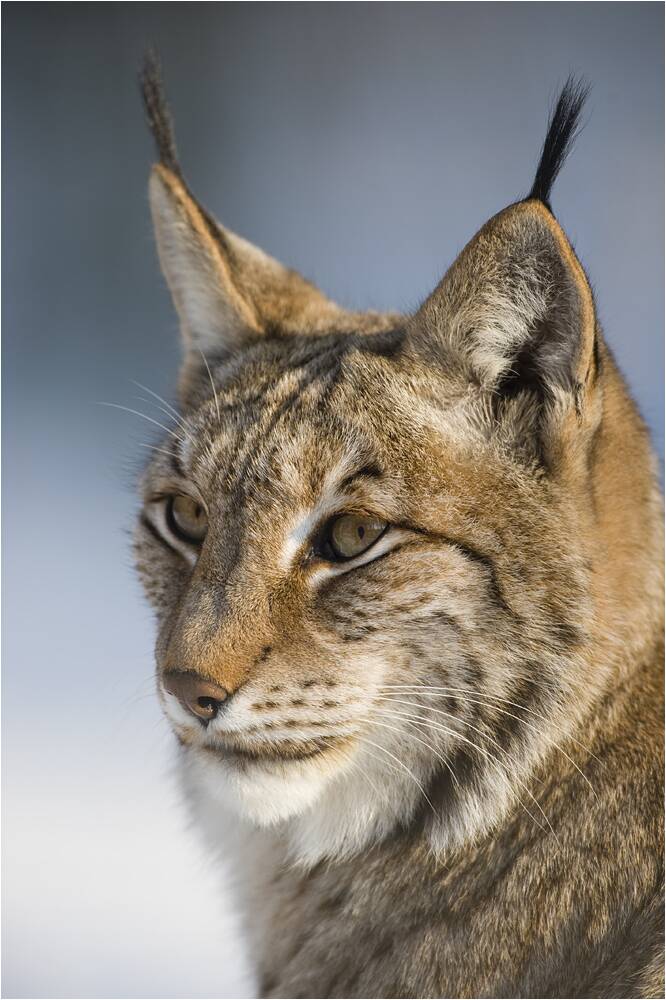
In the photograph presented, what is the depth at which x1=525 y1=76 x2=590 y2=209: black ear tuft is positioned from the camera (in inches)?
90.9

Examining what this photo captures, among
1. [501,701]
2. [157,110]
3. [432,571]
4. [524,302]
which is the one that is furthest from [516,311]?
[157,110]

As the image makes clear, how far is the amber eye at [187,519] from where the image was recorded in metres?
2.84

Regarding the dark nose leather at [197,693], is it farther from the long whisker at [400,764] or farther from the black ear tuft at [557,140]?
the black ear tuft at [557,140]

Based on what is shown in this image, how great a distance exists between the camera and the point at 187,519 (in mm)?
2893

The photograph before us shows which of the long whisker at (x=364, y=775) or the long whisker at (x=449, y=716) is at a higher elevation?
the long whisker at (x=449, y=716)

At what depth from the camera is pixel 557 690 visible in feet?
8.11

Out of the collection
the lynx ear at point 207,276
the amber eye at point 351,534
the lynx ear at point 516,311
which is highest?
the lynx ear at point 207,276

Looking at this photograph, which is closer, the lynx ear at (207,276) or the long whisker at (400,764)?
the long whisker at (400,764)

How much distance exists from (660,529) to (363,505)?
0.81 m

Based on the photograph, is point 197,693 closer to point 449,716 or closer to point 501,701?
point 449,716

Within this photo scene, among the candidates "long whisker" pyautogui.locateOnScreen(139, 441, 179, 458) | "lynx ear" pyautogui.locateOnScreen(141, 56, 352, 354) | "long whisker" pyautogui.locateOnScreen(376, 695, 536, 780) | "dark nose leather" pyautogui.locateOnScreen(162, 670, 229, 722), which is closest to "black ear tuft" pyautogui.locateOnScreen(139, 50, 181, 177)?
"lynx ear" pyautogui.locateOnScreen(141, 56, 352, 354)

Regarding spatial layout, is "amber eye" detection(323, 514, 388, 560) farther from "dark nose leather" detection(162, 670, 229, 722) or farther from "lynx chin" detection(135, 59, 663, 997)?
"dark nose leather" detection(162, 670, 229, 722)

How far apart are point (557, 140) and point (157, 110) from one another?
1.38 m

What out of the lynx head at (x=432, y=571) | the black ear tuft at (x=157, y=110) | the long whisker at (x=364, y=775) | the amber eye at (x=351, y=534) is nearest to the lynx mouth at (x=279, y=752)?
the lynx head at (x=432, y=571)
